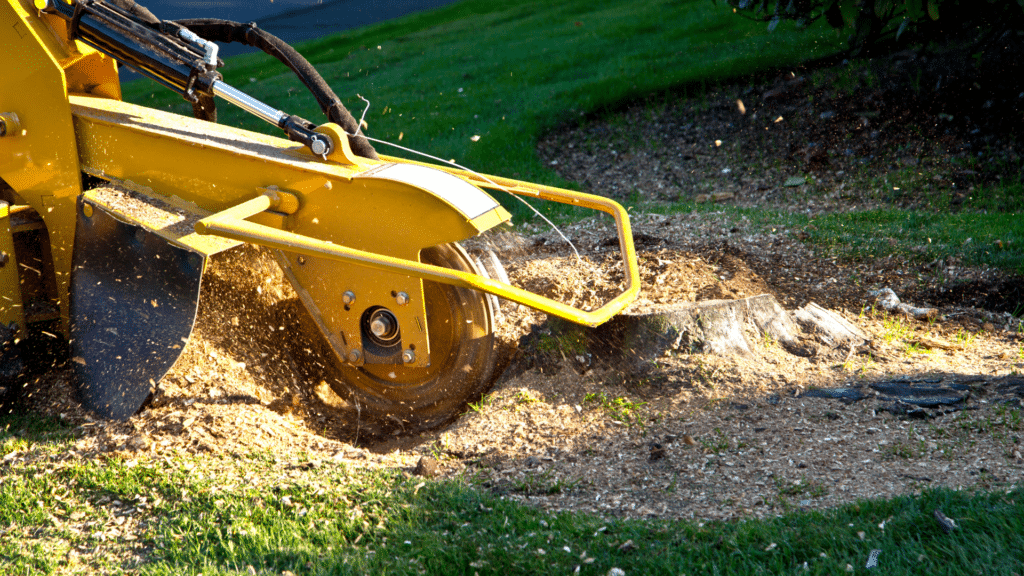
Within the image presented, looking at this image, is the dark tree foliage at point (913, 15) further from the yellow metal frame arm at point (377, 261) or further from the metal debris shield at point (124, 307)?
the metal debris shield at point (124, 307)

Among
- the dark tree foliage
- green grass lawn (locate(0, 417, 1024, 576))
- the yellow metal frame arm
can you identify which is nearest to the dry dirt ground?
green grass lawn (locate(0, 417, 1024, 576))

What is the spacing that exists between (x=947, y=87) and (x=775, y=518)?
607 cm

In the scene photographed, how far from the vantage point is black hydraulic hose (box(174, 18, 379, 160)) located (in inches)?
132

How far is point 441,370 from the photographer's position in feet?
11.0

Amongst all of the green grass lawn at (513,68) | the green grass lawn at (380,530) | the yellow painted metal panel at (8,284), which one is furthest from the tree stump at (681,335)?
the green grass lawn at (513,68)

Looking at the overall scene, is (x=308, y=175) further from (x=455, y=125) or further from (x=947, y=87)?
(x=947, y=87)

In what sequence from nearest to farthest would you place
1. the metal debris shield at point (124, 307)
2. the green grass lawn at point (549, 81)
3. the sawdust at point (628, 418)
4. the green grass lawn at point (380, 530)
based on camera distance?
1. the green grass lawn at point (380, 530)
2. the sawdust at point (628, 418)
3. the metal debris shield at point (124, 307)
4. the green grass lawn at point (549, 81)

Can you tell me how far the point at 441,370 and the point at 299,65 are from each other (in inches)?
58.7

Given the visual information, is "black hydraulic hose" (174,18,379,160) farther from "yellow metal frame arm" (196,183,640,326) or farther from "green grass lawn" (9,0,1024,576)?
"green grass lawn" (9,0,1024,576)

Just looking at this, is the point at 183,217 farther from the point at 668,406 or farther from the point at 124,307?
the point at 668,406

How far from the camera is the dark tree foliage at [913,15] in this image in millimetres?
5660

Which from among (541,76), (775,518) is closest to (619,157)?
(541,76)

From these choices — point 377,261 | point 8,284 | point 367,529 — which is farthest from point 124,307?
point 367,529

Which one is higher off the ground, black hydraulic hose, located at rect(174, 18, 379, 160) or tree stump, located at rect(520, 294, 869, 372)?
black hydraulic hose, located at rect(174, 18, 379, 160)
